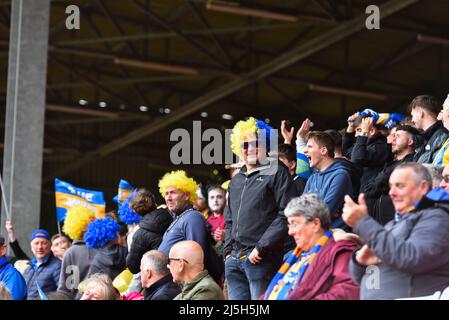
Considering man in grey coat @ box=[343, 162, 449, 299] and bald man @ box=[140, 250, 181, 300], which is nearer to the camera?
man in grey coat @ box=[343, 162, 449, 299]

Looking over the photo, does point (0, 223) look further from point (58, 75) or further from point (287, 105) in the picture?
point (287, 105)

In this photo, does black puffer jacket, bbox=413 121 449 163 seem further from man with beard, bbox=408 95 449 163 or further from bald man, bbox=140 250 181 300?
bald man, bbox=140 250 181 300

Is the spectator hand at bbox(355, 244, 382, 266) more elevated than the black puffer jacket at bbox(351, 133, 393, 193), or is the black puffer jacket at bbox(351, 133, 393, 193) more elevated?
the black puffer jacket at bbox(351, 133, 393, 193)

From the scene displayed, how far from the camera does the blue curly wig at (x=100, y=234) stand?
8.75 m

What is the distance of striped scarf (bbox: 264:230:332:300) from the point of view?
537 centimetres

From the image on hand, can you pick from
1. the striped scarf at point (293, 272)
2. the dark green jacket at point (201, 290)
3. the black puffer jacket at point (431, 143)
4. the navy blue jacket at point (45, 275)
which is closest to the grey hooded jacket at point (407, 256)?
the striped scarf at point (293, 272)

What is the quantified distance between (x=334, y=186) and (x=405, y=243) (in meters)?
1.87

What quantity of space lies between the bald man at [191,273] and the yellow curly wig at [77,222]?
12.9 feet

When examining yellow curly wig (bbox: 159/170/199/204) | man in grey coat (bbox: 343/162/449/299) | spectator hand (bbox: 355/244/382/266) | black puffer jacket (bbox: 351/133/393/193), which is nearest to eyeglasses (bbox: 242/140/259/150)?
black puffer jacket (bbox: 351/133/393/193)

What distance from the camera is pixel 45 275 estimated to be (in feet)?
32.0

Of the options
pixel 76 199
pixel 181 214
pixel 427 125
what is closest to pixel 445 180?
pixel 427 125

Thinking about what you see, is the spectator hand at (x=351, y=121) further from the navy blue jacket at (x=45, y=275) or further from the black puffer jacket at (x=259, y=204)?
the navy blue jacket at (x=45, y=275)

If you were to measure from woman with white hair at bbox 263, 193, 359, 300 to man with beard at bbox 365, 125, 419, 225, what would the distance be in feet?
3.90

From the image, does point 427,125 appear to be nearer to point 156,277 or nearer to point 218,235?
point 156,277
